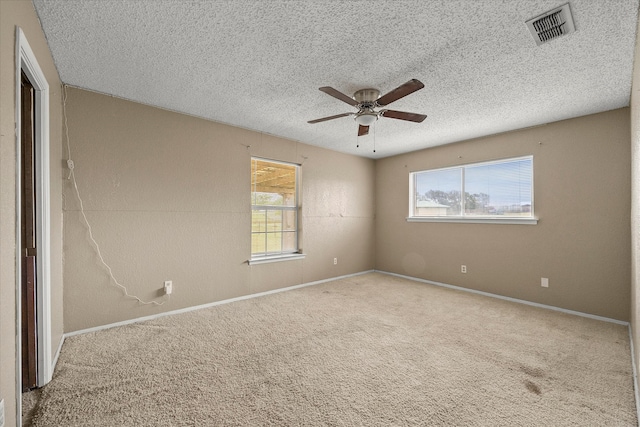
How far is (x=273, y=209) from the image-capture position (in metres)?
4.43

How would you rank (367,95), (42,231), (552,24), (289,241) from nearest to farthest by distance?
(552,24) → (42,231) → (367,95) → (289,241)

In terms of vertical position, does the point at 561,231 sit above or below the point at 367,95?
below

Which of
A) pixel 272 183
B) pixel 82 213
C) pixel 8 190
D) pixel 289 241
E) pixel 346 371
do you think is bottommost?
pixel 346 371

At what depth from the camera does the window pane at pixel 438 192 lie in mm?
4738

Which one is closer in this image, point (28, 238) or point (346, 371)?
point (28, 238)

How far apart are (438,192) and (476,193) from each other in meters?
0.65

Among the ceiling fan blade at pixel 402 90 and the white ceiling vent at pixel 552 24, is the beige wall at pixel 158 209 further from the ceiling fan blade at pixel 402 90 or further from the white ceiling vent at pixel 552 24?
the white ceiling vent at pixel 552 24

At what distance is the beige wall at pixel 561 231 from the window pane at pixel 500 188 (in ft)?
0.55

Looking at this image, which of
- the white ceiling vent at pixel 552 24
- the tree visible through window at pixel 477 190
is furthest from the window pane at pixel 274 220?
the white ceiling vent at pixel 552 24

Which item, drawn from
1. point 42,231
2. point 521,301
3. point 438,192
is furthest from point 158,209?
point 521,301

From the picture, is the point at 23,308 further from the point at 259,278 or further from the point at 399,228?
the point at 399,228

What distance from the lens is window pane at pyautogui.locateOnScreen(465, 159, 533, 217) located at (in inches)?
155

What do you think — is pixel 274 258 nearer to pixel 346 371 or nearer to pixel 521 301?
pixel 346 371

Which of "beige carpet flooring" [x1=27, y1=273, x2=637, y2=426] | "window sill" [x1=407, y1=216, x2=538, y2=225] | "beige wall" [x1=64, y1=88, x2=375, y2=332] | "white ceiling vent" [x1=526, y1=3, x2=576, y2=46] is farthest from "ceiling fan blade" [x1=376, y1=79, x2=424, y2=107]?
"window sill" [x1=407, y1=216, x2=538, y2=225]
